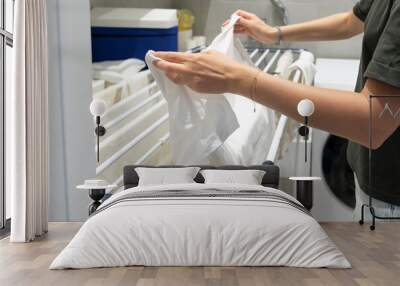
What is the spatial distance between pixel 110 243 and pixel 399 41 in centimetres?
177

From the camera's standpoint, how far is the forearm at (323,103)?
130 inches

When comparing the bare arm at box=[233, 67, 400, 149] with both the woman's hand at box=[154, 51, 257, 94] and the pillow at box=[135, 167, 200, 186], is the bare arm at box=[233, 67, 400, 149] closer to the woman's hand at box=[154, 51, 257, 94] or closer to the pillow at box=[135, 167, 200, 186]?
the woman's hand at box=[154, 51, 257, 94]

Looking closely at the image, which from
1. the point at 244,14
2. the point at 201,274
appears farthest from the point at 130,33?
the point at 201,274

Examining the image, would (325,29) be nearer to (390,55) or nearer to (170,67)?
(170,67)

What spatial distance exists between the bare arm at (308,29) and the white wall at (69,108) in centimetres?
134

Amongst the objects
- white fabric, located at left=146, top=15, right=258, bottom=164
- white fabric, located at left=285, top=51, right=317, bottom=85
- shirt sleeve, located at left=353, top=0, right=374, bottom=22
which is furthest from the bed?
white fabric, located at left=285, top=51, right=317, bottom=85

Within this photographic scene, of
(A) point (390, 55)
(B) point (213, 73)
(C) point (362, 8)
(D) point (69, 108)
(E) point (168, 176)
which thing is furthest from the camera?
(D) point (69, 108)

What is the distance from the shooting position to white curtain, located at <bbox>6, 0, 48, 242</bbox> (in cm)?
419

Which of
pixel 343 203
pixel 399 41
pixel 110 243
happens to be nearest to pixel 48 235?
pixel 110 243

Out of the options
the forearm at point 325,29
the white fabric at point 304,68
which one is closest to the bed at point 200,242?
the forearm at point 325,29

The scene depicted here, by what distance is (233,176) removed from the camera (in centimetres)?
461

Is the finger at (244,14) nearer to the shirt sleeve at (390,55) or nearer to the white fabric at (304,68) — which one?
the white fabric at (304,68)

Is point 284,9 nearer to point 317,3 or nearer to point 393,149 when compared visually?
point 317,3

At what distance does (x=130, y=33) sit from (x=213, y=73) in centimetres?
155
